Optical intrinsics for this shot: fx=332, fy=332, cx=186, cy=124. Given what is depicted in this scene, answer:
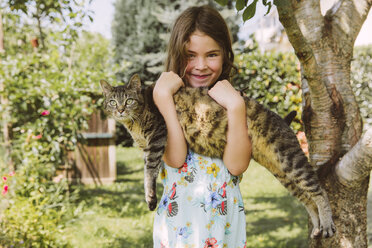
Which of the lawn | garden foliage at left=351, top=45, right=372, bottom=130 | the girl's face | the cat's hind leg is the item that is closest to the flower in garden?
the cat's hind leg

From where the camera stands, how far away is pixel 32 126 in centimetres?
434

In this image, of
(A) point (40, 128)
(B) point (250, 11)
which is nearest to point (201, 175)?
(B) point (250, 11)

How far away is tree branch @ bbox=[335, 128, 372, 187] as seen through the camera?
1697 mm

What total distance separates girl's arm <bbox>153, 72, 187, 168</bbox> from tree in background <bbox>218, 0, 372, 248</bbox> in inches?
30.7

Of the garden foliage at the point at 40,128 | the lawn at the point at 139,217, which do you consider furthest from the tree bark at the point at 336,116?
the garden foliage at the point at 40,128

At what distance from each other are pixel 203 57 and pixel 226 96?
0.35 m

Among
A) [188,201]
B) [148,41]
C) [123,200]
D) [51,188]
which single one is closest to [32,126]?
[51,188]

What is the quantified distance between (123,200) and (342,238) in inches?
179

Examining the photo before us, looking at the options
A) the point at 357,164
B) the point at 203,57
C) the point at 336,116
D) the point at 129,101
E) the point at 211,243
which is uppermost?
the point at 203,57

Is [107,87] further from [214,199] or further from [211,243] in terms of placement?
[211,243]

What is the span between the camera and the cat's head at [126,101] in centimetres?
246

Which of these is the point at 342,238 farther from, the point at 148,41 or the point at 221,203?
the point at 148,41

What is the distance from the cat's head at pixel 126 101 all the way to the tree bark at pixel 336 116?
1.18 metres

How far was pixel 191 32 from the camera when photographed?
7.17 feet
